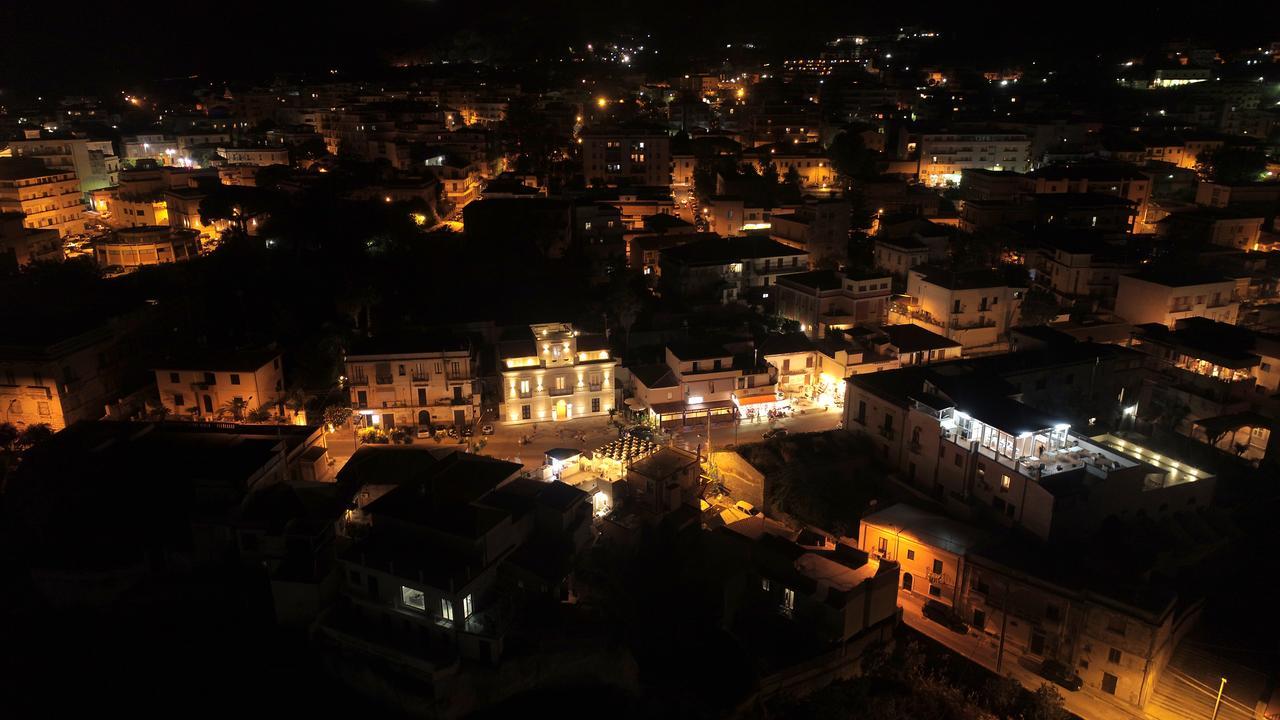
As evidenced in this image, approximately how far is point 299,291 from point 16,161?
23.5 m

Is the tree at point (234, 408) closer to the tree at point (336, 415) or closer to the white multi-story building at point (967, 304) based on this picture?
the tree at point (336, 415)

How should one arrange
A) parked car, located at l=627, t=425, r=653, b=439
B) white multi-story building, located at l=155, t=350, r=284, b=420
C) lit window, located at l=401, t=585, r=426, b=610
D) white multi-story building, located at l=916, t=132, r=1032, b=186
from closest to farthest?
lit window, located at l=401, t=585, r=426, b=610
white multi-story building, located at l=155, t=350, r=284, b=420
parked car, located at l=627, t=425, r=653, b=439
white multi-story building, located at l=916, t=132, r=1032, b=186

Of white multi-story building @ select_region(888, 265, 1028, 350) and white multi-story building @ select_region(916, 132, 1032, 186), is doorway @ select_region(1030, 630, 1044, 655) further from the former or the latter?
white multi-story building @ select_region(916, 132, 1032, 186)

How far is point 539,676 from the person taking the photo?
14.1m

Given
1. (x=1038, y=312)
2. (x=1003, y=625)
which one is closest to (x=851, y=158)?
(x=1038, y=312)

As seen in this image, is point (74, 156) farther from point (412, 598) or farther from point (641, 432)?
point (412, 598)

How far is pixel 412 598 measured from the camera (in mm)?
13922

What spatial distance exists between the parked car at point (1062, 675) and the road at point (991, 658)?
4.2 inches

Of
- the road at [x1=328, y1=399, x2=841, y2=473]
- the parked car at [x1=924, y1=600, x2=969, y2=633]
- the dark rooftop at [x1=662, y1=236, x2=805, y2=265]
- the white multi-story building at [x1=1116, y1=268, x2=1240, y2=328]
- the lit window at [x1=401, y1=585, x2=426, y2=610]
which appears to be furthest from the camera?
the dark rooftop at [x1=662, y1=236, x2=805, y2=265]

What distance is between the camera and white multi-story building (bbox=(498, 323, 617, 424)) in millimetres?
23172

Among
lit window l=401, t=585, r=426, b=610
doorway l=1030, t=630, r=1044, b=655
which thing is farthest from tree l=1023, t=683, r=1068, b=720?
lit window l=401, t=585, r=426, b=610

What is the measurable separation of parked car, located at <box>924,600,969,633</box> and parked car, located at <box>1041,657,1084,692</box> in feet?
5.23

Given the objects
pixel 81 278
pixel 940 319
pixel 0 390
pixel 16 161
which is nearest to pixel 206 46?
pixel 16 161

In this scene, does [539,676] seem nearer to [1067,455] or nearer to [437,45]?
Answer: [1067,455]
